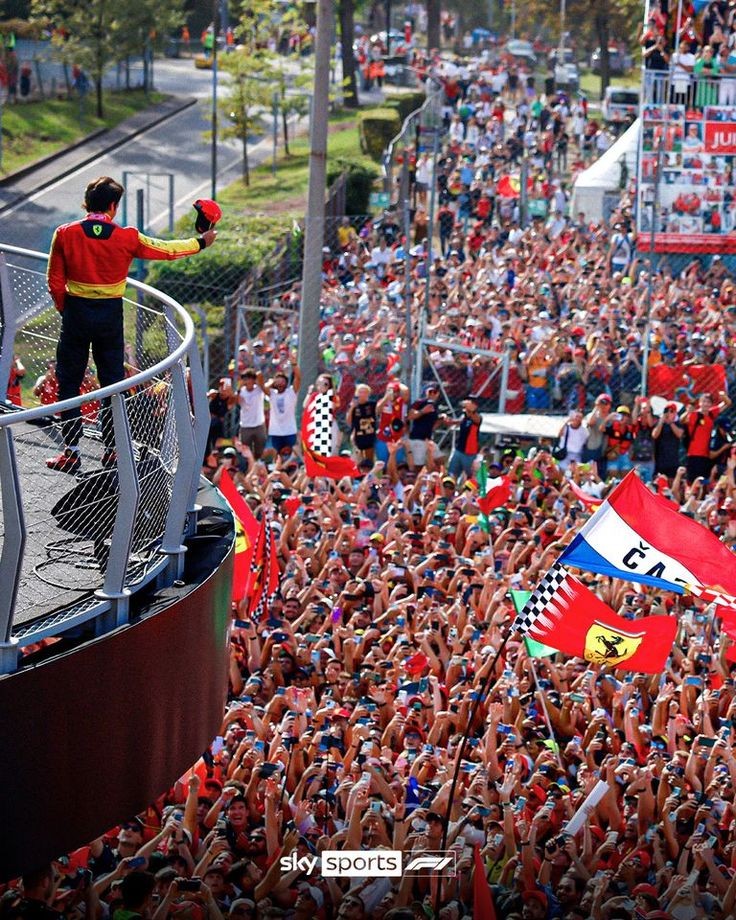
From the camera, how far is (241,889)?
8656 mm

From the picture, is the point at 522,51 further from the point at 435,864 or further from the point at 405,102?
the point at 435,864

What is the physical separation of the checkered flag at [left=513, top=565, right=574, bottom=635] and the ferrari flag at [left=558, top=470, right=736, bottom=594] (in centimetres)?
19

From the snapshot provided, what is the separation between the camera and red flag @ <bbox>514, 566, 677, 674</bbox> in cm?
947

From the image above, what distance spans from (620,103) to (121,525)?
37271mm

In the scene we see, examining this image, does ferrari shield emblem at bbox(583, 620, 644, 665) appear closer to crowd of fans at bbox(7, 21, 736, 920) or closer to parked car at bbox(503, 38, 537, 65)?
crowd of fans at bbox(7, 21, 736, 920)

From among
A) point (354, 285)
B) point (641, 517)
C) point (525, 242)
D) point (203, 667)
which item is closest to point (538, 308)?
point (354, 285)

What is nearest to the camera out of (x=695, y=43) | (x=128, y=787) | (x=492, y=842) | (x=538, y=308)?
(x=128, y=787)

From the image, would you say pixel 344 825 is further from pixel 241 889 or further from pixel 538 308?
pixel 538 308

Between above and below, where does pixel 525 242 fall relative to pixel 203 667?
below

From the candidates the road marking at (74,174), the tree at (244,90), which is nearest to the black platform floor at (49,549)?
the road marking at (74,174)

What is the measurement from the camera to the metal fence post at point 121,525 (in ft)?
19.1

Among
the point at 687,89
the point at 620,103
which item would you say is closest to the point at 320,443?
the point at 687,89

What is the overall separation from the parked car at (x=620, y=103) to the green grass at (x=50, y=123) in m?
11.0

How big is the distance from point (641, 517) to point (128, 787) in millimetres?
4349
